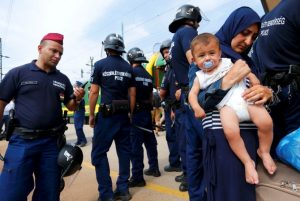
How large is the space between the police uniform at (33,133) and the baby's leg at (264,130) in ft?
6.52

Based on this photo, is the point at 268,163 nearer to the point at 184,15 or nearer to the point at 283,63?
the point at 283,63

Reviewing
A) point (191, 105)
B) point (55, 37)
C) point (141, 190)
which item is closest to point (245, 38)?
point (191, 105)

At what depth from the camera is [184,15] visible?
10.6ft

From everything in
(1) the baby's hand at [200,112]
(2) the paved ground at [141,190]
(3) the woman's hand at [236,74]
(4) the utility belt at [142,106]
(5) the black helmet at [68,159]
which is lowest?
(2) the paved ground at [141,190]

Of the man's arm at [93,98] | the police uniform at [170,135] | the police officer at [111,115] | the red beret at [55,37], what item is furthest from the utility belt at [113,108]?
the police uniform at [170,135]

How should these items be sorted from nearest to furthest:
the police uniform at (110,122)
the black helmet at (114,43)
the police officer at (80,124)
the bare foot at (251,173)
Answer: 1. the bare foot at (251,173)
2. the police uniform at (110,122)
3. the black helmet at (114,43)
4. the police officer at (80,124)

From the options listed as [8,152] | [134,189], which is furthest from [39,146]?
[134,189]

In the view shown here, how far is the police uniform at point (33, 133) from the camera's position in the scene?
2699 mm

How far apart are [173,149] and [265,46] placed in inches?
131

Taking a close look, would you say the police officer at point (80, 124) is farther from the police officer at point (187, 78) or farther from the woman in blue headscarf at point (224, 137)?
the woman in blue headscarf at point (224, 137)

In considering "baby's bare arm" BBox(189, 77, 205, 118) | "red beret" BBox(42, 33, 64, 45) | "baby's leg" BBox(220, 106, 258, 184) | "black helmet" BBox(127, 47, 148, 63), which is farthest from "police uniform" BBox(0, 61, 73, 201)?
"black helmet" BBox(127, 47, 148, 63)

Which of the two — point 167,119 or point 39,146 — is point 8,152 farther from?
point 167,119

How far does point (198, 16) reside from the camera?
3.37m

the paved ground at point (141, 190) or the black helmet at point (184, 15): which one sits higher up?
the black helmet at point (184, 15)
